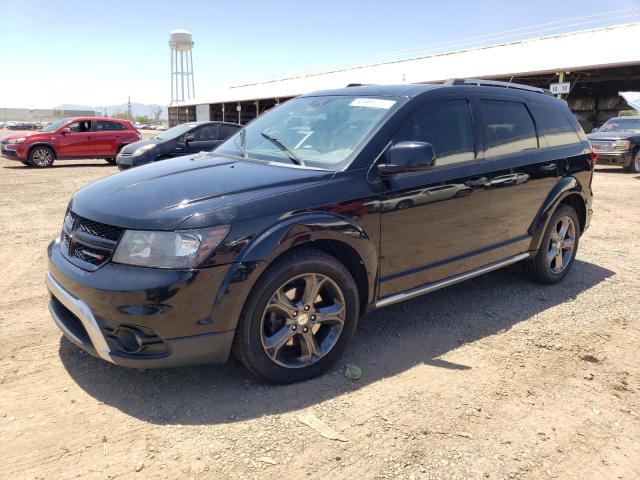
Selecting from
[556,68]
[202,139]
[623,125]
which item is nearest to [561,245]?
[202,139]

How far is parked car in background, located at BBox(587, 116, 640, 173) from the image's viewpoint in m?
15.0

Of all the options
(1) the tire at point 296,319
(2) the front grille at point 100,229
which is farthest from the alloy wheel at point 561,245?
(2) the front grille at point 100,229

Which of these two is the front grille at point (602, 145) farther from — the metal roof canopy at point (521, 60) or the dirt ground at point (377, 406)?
the dirt ground at point (377, 406)

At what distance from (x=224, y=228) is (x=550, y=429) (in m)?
2.06

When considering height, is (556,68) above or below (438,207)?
above

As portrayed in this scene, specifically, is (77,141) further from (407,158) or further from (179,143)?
(407,158)

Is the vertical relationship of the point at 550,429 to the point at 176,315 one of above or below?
below

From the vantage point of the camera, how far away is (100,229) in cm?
283

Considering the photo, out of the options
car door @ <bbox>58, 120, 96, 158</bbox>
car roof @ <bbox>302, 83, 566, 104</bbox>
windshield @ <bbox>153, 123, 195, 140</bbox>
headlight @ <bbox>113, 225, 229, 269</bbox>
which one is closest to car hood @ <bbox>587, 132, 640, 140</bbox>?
windshield @ <bbox>153, 123, 195, 140</bbox>

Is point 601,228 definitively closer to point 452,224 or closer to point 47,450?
point 452,224

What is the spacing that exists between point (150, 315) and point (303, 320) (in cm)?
89

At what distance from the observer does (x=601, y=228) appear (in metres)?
7.61

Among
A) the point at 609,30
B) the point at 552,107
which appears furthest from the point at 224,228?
the point at 609,30

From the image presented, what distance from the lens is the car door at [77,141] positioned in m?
16.3
